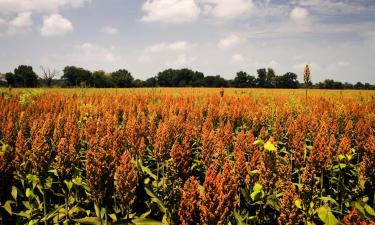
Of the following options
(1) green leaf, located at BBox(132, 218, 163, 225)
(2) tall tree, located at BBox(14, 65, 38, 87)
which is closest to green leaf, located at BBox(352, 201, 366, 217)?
(1) green leaf, located at BBox(132, 218, 163, 225)

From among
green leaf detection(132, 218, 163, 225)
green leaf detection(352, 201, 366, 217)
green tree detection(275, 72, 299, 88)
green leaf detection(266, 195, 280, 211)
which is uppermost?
green tree detection(275, 72, 299, 88)

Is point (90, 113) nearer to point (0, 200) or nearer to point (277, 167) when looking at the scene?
point (0, 200)

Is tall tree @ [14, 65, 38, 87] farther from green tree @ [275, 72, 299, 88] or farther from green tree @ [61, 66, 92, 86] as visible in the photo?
green tree @ [275, 72, 299, 88]

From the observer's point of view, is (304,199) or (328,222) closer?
(328,222)

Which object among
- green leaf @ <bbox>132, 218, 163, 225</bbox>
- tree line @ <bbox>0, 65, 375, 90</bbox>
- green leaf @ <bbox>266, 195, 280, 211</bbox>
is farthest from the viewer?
tree line @ <bbox>0, 65, 375, 90</bbox>

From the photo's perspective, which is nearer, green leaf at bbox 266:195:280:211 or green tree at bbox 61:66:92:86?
green leaf at bbox 266:195:280:211

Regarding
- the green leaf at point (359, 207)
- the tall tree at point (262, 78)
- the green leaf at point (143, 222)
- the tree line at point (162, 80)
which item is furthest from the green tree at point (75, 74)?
the green leaf at point (359, 207)

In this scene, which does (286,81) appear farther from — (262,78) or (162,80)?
(162,80)

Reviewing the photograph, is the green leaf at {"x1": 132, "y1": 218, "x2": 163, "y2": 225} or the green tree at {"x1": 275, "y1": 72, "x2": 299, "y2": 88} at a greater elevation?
the green tree at {"x1": 275, "y1": 72, "x2": 299, "y2": 88}

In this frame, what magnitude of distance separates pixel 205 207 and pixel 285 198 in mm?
871

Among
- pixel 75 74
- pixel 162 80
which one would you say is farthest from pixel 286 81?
pixel 75 74

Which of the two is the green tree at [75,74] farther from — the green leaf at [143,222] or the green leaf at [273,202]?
the green leaf at [273,202]

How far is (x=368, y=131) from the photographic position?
17.9ft

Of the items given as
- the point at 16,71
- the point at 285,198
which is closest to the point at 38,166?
the point at 285,198
